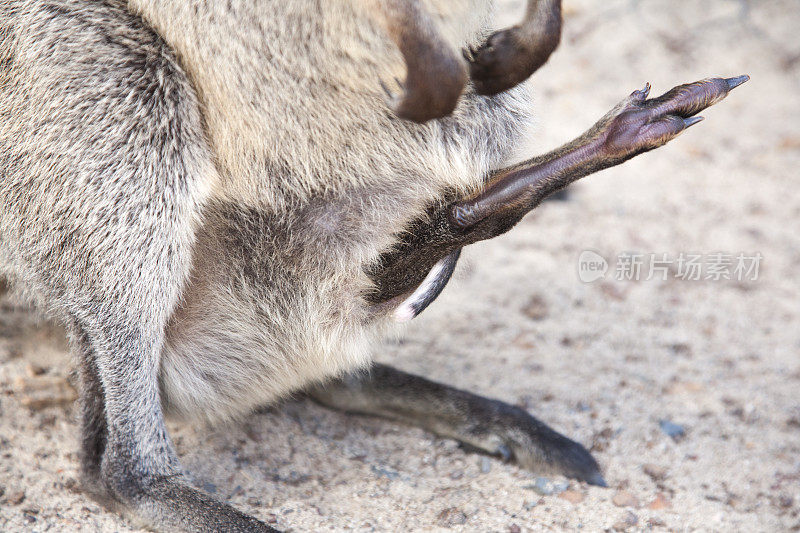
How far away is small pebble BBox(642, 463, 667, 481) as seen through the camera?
213cm

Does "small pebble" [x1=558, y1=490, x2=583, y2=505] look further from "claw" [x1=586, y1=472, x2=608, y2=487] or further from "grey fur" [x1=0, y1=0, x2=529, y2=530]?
"grey fur" [x1=0, y1=0, x2=529, y2=530]

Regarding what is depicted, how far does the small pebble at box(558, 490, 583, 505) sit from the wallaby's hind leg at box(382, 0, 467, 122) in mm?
1021

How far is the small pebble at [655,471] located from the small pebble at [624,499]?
118mm

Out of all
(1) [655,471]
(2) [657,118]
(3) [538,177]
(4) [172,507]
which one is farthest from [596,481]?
(4) [172,507]

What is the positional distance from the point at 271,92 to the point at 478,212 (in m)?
0.51

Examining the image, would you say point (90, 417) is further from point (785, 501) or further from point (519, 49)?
point (785, 501)

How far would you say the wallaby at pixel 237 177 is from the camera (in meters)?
1.64

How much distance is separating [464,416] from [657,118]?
37.0 inches

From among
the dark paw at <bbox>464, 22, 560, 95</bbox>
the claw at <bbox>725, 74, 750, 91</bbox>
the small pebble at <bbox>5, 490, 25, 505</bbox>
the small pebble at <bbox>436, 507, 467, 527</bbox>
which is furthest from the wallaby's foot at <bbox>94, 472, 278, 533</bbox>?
the claw at <bbox>725, 74, 750, 91</bbox>

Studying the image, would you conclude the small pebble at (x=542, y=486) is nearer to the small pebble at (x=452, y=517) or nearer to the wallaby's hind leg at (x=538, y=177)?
the small pebble at (x=452, y=517)

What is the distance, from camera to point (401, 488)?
1996 mm

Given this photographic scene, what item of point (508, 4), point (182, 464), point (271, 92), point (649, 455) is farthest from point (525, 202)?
point (508, 4)

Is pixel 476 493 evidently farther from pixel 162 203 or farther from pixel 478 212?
pixel 162 203

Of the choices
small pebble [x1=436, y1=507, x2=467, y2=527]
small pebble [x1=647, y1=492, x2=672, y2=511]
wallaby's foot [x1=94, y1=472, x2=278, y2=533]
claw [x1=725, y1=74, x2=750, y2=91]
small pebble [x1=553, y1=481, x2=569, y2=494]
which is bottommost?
wallaby's foot [x1=94, y1=472, x2=278, y2=533]
